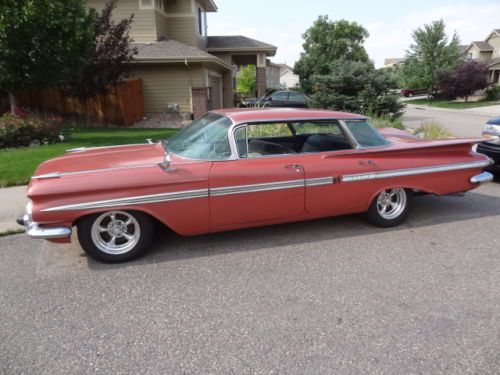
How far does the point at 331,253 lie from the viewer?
3.93 metres

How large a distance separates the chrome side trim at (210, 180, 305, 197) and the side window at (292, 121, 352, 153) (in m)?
0.76

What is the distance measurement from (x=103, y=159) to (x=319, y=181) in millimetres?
2339

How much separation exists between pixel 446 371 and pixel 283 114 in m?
2.95

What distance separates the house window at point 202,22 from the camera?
20.4 meters

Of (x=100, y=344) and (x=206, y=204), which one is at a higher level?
(x=206, y=204)

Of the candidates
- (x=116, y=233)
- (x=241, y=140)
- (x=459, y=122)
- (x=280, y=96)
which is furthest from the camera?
(x=280, y=96)

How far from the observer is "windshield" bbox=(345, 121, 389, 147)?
4473mm

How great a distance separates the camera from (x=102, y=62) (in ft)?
41.9

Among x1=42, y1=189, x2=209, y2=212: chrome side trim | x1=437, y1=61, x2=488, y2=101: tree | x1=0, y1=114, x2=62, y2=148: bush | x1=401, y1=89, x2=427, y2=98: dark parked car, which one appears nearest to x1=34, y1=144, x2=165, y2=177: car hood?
x1=42, y1=189, x2=209, y2=212: chrome side trim

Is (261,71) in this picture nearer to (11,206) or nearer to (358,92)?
(358,92)

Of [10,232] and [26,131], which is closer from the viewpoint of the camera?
[10,232]

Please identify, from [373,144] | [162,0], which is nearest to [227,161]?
[373,144]

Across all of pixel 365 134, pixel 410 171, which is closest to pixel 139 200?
pixel 365 134

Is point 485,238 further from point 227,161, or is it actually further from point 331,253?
point 227,161
